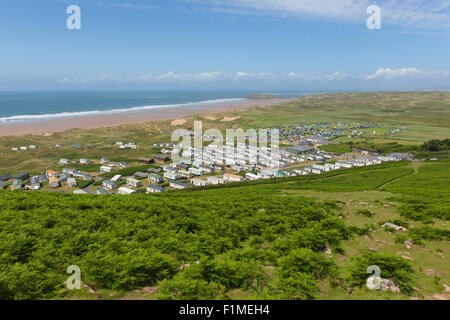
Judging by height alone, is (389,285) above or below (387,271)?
below

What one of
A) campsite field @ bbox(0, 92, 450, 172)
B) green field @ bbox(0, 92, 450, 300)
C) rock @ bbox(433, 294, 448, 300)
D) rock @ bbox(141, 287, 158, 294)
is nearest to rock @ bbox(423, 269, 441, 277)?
green field @ bbox(0, 92, 450, 300)

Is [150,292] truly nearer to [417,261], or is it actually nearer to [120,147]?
[417,261]

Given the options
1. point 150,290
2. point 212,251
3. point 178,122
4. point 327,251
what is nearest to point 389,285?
point 327,251

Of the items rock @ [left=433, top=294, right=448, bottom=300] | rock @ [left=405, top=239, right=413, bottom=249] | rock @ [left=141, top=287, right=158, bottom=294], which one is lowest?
rock @ [left=405, top=239, right=413, bottom=249]

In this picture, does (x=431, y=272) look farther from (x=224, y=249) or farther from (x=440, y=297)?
(x=224, y=249)

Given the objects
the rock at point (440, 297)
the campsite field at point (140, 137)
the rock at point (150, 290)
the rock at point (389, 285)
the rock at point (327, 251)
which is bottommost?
the rock at point (327, 251)

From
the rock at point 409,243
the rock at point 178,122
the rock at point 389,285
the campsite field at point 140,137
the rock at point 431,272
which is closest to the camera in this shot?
the rock at point 389,285

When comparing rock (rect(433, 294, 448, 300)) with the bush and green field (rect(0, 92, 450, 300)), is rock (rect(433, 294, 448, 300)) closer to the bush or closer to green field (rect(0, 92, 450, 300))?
green field (rect(0, 92, 450, 300))

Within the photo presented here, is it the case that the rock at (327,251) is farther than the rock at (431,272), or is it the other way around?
the rock at (327,251)

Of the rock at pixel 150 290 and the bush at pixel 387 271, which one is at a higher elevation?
the bush at pixel 387 271

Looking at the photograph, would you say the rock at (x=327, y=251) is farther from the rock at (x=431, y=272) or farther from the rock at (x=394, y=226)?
the rock at (x=394, y=226)

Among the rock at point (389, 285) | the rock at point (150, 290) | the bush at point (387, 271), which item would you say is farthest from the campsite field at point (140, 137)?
the rock at point (389, 285)
